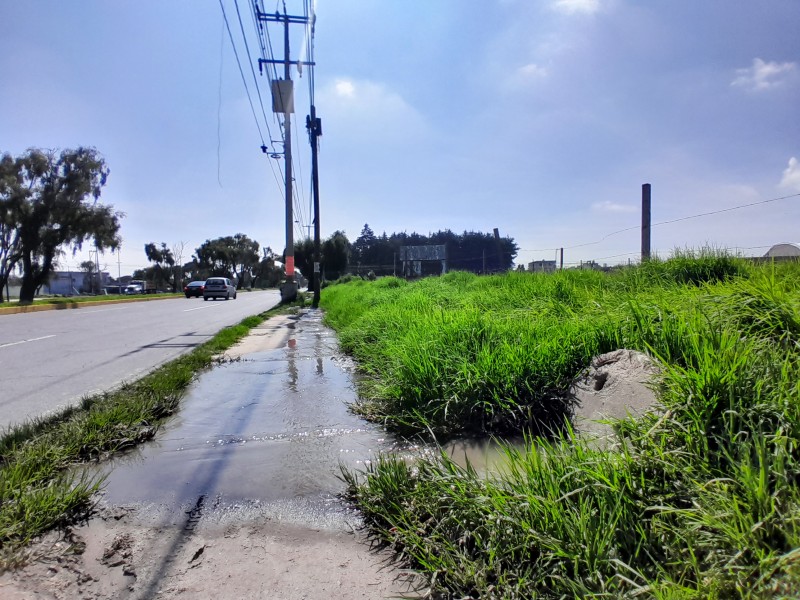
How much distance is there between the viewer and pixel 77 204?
31.8 metres

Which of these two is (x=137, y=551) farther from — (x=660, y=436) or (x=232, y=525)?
(x=660, y=436)

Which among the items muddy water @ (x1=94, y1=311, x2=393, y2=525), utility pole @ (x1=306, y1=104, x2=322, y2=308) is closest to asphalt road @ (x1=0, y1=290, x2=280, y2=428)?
muddy water @ (x1=94, y1=311, x2=393, y2=525)

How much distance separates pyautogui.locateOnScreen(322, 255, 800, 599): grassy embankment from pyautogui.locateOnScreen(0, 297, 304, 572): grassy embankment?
1576 millimetres

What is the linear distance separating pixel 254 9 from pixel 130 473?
9889 mm

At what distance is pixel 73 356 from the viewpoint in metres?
7.52

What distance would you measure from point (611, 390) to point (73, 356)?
26.6 feet

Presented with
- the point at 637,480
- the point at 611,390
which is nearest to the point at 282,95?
the point at 611,390

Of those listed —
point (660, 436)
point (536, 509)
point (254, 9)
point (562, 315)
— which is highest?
point (254, 9)

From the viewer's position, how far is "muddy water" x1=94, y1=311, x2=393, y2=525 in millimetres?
2668

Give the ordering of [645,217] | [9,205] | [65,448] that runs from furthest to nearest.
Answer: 1. [9,205]
2. [645,217]
3. [65,448]

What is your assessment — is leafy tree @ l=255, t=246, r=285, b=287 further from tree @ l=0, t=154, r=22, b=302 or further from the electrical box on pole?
the electrical box on pole

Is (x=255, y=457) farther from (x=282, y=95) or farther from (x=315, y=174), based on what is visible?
(x=315, y=174)

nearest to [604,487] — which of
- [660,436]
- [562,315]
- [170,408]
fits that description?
[660,436]

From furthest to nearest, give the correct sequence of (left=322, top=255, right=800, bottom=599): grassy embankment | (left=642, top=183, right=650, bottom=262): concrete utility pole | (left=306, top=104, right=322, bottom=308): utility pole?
1. (left=306, top=104, right=322, bottom=308): utility pole
2. (left=642, top=183, right=650, bottom=262): concrete utility pole
3. (left=322, top=255, right=800, bottom=599): grassy embankment
